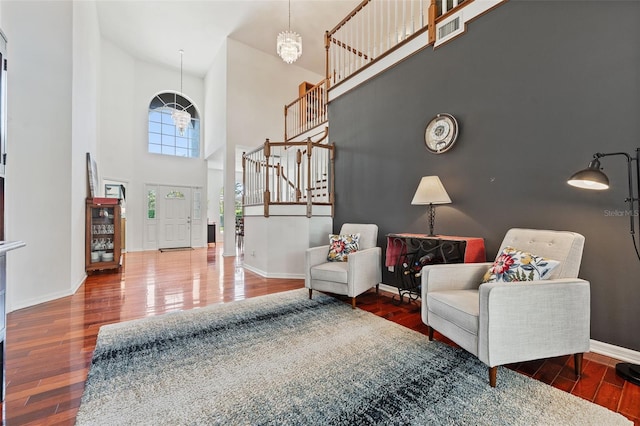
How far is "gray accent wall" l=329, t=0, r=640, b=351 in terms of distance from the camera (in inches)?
79.0

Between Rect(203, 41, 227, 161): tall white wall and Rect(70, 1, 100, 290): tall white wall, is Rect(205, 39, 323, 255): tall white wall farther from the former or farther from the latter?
Rect(70, 1, 100, 290): tall white wall

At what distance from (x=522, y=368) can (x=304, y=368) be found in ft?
5.05

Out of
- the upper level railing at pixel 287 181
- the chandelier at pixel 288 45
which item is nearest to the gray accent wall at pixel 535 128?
the upper level railing at pixel 287 181

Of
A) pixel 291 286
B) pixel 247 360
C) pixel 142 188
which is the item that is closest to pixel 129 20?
pixel 142 188

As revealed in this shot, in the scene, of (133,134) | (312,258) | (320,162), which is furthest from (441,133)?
(133,134)

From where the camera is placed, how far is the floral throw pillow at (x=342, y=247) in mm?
3557

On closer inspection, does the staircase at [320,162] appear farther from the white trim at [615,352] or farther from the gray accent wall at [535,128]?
the white trim at [615,352]

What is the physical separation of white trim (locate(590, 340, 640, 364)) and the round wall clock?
2.11 meters

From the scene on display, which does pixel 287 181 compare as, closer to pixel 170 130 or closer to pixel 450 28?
pixel 450 28

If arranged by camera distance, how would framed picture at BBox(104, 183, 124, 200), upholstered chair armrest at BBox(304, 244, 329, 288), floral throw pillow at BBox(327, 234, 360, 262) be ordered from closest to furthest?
1. upholstered chair armrest at BBox(304, 244, 329, 288)
2. floral throw pillow at BBox(327, 234, 360, 262)
3. framed picture at BBox(104, 183, 124, 200)

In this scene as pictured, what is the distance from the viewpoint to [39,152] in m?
3.36

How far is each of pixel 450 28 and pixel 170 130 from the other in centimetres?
814

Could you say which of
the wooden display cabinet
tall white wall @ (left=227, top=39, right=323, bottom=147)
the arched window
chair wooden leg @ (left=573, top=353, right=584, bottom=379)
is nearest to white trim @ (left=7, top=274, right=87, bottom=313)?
the wooden display cabinet

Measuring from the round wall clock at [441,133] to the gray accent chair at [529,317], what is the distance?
57.9 inches
